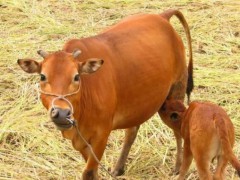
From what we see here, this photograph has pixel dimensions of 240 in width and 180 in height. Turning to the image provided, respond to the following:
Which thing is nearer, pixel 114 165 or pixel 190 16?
pixel 114 165

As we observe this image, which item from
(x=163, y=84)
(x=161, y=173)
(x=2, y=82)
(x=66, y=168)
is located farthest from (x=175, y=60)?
(x=2, y=82)

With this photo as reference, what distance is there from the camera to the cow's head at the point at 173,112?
206 inches

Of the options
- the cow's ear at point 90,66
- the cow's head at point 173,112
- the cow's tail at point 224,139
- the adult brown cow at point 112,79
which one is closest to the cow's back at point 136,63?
the adult brown cow at point 112,79

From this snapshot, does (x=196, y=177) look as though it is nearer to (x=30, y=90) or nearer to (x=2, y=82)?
(x=30, y=90)

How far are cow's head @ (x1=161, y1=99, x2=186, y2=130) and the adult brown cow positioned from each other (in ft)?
0.36

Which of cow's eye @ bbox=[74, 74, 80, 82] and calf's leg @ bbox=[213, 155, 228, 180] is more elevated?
cow's eye @ bbox=[74, 74, 80, 82]

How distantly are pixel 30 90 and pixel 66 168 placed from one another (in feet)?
5.92

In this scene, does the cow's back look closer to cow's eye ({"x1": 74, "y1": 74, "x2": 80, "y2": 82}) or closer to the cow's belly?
the cow's belly

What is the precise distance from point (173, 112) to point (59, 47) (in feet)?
11.5

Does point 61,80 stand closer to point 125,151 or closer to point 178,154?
point 125,151

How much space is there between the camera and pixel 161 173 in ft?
18.3

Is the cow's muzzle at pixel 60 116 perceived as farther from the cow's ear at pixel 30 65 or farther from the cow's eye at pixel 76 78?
the cow's ear at pixel 30 65

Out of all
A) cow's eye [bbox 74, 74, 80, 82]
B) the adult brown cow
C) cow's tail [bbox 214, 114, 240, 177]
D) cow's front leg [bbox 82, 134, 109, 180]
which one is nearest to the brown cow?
cow's tail [bbox 214, 114, 240, 177]

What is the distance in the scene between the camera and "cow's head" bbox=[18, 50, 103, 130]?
12.9 feet
